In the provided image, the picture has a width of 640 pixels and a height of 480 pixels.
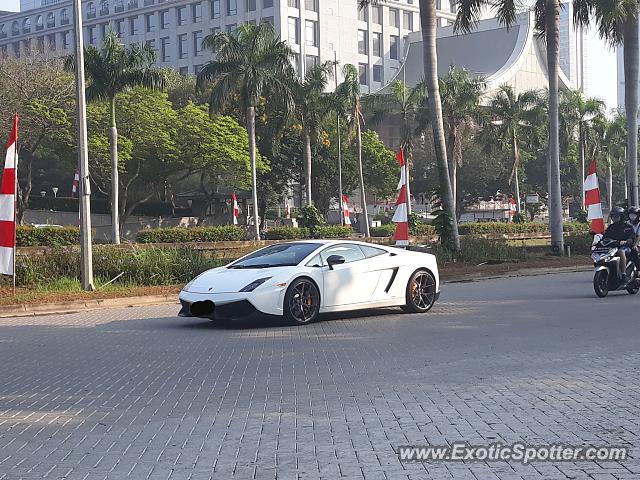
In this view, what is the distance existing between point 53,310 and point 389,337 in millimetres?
7916

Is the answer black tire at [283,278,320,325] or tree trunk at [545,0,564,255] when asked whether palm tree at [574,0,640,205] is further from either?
black tire at [283,278,320,325]

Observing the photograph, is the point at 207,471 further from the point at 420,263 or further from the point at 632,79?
the point at 632,79

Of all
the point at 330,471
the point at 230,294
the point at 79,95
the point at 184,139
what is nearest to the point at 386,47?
the point at 184,139

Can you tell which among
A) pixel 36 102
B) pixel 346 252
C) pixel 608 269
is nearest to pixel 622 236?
pixel 608 269

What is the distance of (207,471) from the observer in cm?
533

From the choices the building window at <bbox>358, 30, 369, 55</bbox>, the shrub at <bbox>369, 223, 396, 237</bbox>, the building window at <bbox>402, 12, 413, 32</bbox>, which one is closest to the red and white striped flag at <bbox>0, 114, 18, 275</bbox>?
the shrub at <bbox>369, 223, 396, 237</bbox>

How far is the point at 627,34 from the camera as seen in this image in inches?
1236

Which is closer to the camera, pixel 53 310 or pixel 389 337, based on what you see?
pixel 389 337

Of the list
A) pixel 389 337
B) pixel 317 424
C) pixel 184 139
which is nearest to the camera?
pixel 317 424

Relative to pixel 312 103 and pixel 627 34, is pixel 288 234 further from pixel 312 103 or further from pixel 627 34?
pixel 627 34

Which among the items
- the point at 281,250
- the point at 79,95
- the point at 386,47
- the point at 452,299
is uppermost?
the point at 386,47

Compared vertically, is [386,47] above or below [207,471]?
above

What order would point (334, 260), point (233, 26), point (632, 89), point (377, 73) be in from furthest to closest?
point (377, 73) → point (233, 26) → point (632, 89) → point (334, 260)

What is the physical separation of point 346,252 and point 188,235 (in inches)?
1096
